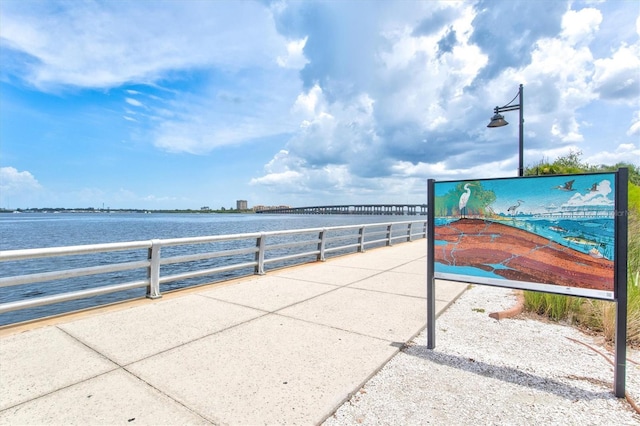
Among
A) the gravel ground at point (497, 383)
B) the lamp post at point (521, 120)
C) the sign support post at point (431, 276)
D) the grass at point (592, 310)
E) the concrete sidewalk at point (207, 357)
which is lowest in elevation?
the gravel ground at point (497, 383)

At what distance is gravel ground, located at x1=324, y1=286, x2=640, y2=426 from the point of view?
2789mm

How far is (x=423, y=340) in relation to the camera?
4395 millimetres

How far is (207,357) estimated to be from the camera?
3746mm

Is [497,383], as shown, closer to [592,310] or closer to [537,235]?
[537,235]

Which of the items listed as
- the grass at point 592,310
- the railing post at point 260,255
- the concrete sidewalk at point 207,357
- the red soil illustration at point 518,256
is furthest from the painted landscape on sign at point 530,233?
the railing post at point 260,255

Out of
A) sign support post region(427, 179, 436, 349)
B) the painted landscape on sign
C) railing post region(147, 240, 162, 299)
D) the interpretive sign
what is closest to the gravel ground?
sign support post region(427, 179, 436, 349)

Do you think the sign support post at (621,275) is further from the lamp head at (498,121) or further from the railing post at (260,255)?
the lamp head at (498,121)

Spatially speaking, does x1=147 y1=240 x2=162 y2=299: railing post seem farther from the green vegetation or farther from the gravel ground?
the green vegetation

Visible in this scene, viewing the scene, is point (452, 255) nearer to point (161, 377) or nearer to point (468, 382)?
point (468, 382)

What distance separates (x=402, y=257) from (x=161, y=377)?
30.2 feet

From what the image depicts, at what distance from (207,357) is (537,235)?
3.68m

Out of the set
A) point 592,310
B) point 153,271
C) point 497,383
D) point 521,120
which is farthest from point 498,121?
point 153,271

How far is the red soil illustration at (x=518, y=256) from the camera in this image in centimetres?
326

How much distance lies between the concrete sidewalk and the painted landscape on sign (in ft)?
4.52
